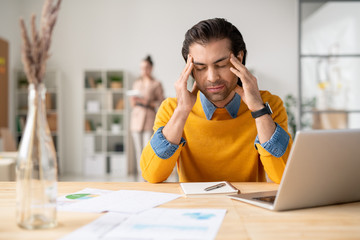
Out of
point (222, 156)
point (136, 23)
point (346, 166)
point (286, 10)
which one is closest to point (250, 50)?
point (286, 10)

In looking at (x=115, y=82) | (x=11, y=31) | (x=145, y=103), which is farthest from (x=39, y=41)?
(x=11, y=31)

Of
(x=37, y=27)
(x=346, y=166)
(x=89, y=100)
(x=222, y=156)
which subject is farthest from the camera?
(x=89, y=100)

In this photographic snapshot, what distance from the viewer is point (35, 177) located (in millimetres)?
776

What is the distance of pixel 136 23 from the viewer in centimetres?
664

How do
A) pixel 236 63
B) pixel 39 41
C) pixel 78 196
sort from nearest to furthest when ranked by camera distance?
pixel 39 41 < pixel 78 196 < pixel 236 63

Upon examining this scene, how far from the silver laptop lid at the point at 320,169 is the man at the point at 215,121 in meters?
0.43

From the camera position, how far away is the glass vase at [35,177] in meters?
0.77

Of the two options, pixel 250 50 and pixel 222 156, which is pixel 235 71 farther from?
pixel 250 50

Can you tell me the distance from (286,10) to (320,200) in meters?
6.23

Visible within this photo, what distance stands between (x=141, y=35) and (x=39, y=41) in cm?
609

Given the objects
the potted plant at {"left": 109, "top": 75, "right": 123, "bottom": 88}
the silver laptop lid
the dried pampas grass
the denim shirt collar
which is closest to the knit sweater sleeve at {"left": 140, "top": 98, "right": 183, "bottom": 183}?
the denim shirt collar

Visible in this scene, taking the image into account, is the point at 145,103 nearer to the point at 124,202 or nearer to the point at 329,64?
the point at 329,64

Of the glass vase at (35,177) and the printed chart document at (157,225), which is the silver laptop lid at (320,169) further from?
the glass vase at (35,177)

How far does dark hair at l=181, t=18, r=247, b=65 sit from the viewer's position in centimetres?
156
